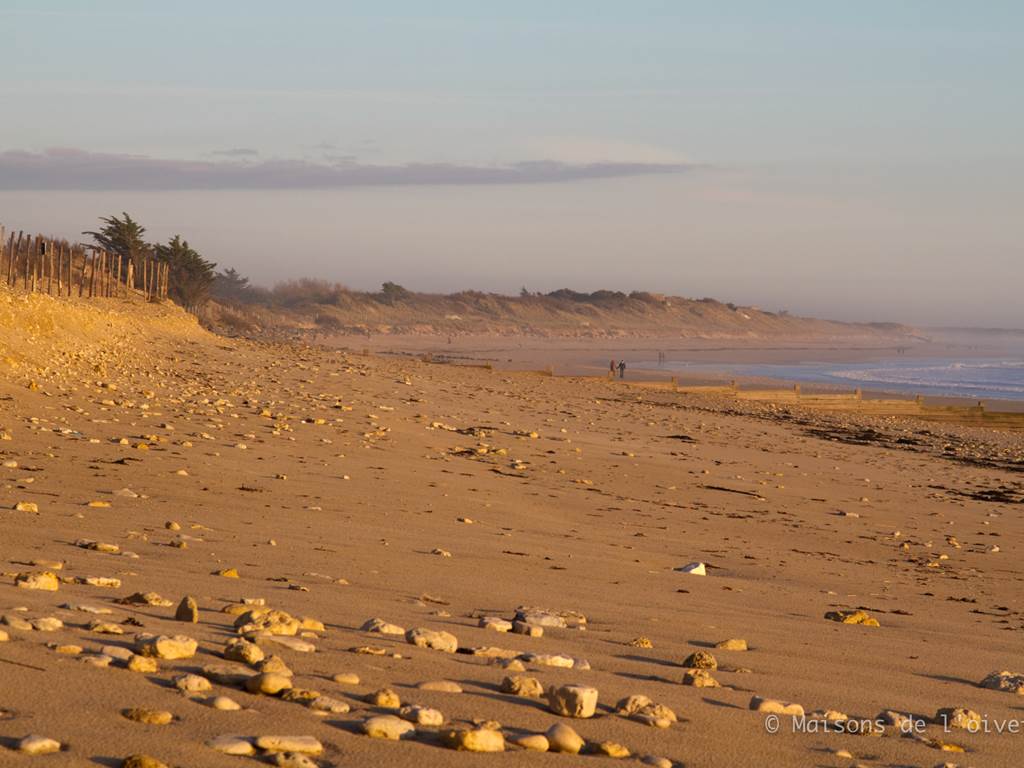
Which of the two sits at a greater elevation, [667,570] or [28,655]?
[28,655]

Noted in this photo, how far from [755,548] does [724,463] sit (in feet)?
22.3

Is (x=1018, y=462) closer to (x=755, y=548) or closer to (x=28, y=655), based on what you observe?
(x=755, y=548)

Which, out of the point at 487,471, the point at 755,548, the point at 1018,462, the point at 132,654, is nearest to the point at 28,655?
the point at 132,654

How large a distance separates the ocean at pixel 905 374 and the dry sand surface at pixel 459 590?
4231 centimetres

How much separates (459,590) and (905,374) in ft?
235

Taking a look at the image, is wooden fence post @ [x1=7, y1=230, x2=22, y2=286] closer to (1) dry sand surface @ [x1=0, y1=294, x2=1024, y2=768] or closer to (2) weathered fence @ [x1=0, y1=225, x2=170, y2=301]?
(2) weathered fence @ [x1=0, y1=225, x2=170, y2=301]

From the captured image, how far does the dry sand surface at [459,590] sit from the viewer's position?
3.32 metres

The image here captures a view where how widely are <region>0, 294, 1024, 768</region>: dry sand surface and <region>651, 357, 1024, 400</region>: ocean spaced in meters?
42.3

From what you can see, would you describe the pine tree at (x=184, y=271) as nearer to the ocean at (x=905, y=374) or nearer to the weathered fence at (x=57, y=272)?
the weathered fence at (x=57, y=272)

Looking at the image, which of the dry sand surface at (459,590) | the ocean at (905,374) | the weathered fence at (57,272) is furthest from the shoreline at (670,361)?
the dry sand surface at (459,590)

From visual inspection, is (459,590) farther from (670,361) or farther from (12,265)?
(670,361)

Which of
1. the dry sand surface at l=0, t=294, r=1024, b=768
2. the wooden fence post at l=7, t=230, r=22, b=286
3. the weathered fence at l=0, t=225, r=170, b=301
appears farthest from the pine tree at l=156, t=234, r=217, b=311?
the dry sand surface at l=0, t=294, r=1024, b=768

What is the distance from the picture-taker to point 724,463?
53.5 feet

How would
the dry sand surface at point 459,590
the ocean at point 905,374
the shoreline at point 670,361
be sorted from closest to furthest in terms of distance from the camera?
1. the dry sand surface at point 459,590
2. the shoreline at point 670,361
3. the ocean at point 905,374
